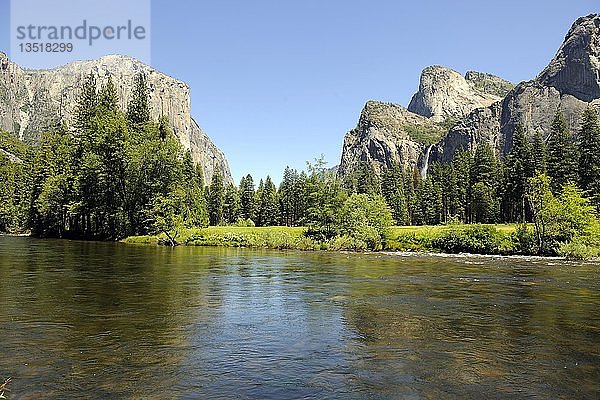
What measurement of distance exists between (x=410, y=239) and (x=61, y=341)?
53710 millimetres

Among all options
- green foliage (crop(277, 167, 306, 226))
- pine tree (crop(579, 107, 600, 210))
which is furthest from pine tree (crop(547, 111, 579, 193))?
green foliage (crop(277, 167, 306, 226))

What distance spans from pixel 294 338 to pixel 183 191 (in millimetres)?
61439

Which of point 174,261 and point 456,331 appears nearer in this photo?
point 456,331

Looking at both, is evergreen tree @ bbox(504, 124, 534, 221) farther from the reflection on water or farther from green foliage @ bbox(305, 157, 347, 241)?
the reflection on water

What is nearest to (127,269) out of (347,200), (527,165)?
(347,200)

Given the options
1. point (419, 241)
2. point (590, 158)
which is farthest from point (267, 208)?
point (419, 241)

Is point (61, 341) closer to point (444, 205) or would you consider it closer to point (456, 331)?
point (456, 331)

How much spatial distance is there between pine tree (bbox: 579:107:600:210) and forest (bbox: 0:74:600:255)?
0.61 feet

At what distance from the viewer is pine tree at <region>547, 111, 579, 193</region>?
91625mm

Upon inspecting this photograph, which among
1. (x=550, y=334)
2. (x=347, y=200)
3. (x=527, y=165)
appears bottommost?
(x=550, y=334)

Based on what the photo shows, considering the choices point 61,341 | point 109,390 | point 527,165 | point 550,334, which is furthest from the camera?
point 527,165

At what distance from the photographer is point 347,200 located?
225 ft

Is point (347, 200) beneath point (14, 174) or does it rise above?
beneath

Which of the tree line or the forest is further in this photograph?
the tree line
